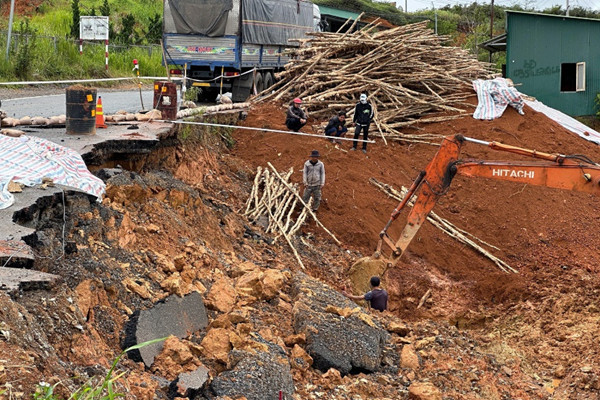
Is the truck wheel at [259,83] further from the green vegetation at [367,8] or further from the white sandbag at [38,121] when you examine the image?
the green vegetation at [367,8]

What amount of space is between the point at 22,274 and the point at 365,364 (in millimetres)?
3770

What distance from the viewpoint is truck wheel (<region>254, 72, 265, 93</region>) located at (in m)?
25.1

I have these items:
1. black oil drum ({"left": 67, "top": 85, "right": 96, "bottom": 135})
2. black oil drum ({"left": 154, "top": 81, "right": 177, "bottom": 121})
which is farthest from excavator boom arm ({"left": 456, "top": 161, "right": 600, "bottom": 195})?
black oil drum ({"left": 154, "top": 81, "right": 177, "bottom": 121})

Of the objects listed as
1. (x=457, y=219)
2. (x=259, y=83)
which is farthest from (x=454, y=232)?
(x=259, y=83)

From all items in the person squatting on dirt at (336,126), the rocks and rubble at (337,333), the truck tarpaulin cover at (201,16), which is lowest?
the rocks and rubble at (337,333)

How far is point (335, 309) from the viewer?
9570mm

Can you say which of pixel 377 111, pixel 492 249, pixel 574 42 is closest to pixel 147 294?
pixel 492 249

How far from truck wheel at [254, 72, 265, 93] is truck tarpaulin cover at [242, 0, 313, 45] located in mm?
1005

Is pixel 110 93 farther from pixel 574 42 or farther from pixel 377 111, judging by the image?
pixel 574 42

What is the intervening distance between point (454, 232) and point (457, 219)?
871 millimetres

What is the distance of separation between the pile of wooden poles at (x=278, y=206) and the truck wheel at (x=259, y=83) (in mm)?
9089

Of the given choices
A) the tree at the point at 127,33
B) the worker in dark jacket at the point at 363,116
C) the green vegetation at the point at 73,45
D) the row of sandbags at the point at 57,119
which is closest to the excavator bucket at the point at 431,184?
the worker in dark jacket at the point at 363,116

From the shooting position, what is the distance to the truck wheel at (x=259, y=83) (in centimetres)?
2507

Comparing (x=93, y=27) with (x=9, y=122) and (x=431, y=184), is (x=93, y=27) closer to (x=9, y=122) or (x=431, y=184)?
(x=9, y=122)
